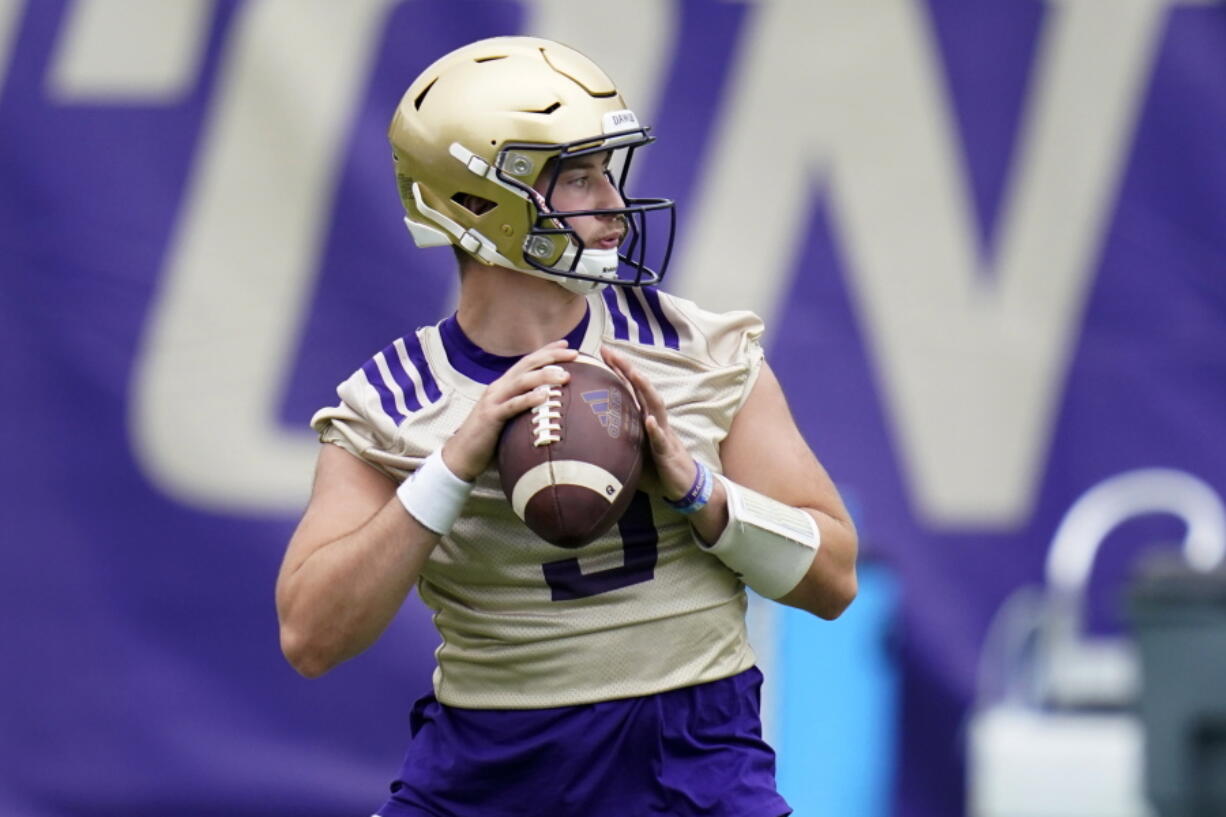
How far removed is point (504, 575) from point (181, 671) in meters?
2.88

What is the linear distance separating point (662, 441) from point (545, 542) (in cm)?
24

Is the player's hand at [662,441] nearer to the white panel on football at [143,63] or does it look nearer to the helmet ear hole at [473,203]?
the helmet ear hole at [473,203]

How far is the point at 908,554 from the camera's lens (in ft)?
18.1

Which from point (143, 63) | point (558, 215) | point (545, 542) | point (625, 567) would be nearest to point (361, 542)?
point (545, 542)

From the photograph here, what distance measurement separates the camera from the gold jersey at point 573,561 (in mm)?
2910

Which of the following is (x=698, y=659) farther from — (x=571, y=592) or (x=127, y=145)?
(x=127, y=145)

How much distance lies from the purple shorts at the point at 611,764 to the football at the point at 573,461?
297mm

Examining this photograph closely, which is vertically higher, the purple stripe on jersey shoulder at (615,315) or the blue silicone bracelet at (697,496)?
the purple stripe on jersey shoulder at (615,315)

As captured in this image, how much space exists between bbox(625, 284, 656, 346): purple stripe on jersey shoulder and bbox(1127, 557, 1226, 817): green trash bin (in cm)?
96

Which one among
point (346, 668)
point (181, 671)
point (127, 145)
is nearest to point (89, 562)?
point (181, 671)

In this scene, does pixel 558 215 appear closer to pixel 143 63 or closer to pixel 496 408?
pixel 496 408

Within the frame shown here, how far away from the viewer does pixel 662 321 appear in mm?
3072

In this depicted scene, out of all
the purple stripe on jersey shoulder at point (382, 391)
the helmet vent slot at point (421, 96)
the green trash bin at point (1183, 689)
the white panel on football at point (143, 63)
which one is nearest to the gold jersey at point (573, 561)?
the purple stripe on jersey shoulder at point (382, 391)

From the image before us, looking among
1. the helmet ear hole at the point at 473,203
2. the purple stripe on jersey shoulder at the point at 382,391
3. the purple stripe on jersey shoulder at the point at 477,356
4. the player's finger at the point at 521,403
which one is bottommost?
the player's finger at the point at 521,403
